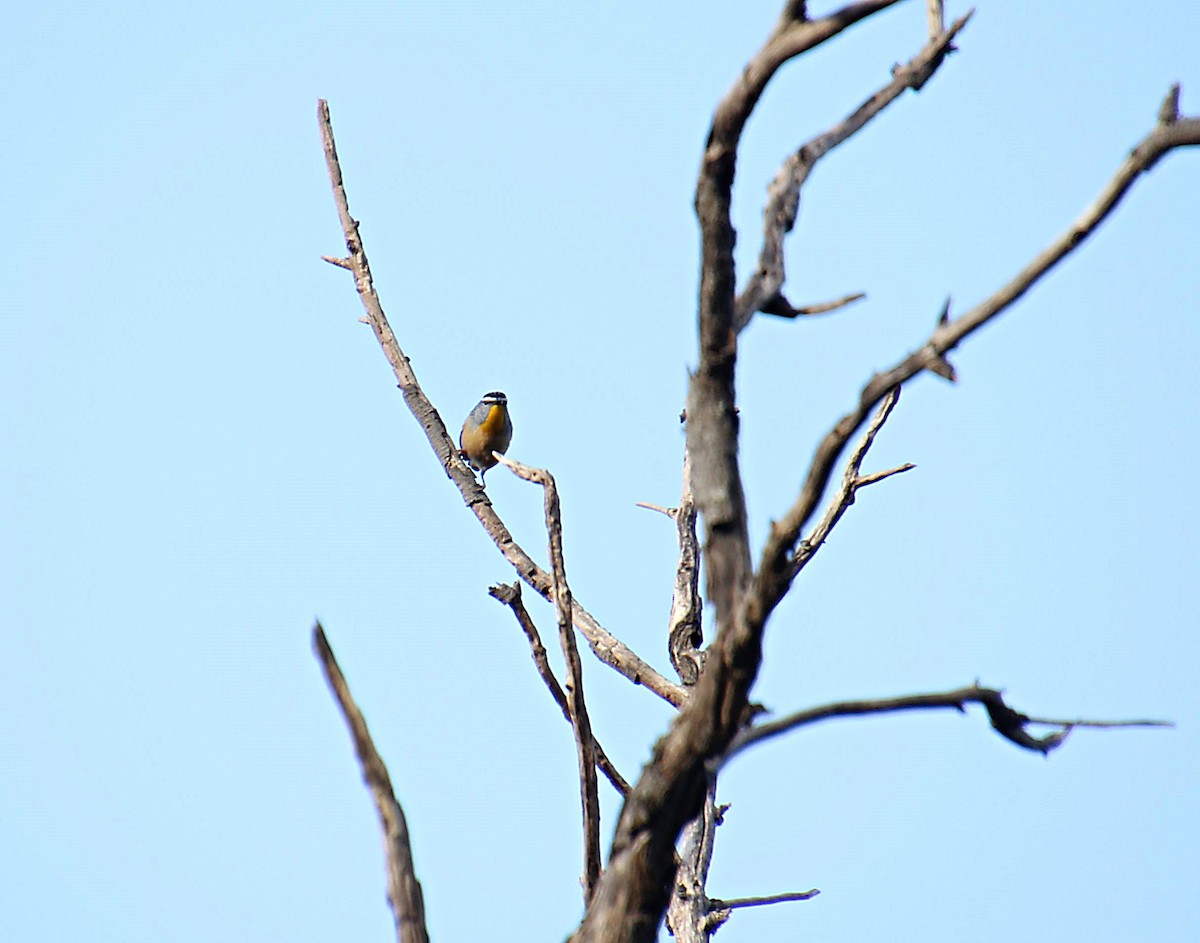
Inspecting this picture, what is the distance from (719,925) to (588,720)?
1.97 metres

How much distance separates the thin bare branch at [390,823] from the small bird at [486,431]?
9558 mm

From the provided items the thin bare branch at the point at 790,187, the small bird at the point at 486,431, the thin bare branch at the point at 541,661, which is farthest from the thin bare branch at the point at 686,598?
the small bird at the point at 486,431

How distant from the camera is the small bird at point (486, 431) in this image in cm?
1328

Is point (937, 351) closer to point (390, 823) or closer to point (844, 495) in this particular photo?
point (390, 823)

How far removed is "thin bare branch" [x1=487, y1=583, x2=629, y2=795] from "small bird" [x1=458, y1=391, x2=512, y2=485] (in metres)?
8.11

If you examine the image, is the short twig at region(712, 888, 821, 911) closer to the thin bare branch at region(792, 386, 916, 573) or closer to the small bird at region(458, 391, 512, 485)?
the thin bare branch at region(792, 386, 916, 573)

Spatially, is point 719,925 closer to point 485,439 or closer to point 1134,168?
point 1134,168

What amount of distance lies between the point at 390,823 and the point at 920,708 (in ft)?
4.81

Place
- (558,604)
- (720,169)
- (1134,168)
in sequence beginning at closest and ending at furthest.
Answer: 1. (1134,168)
2. (720,169)
3. (558,604)

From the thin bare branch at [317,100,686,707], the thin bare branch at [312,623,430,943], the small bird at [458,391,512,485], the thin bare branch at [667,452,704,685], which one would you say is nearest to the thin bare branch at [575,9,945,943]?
the thin bare branch at [312,623,430,943]

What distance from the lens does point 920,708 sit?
3188 mm

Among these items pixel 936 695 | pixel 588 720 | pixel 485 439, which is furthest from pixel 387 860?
pixel 485 439

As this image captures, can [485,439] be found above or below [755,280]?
above

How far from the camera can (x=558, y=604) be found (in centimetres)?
451
